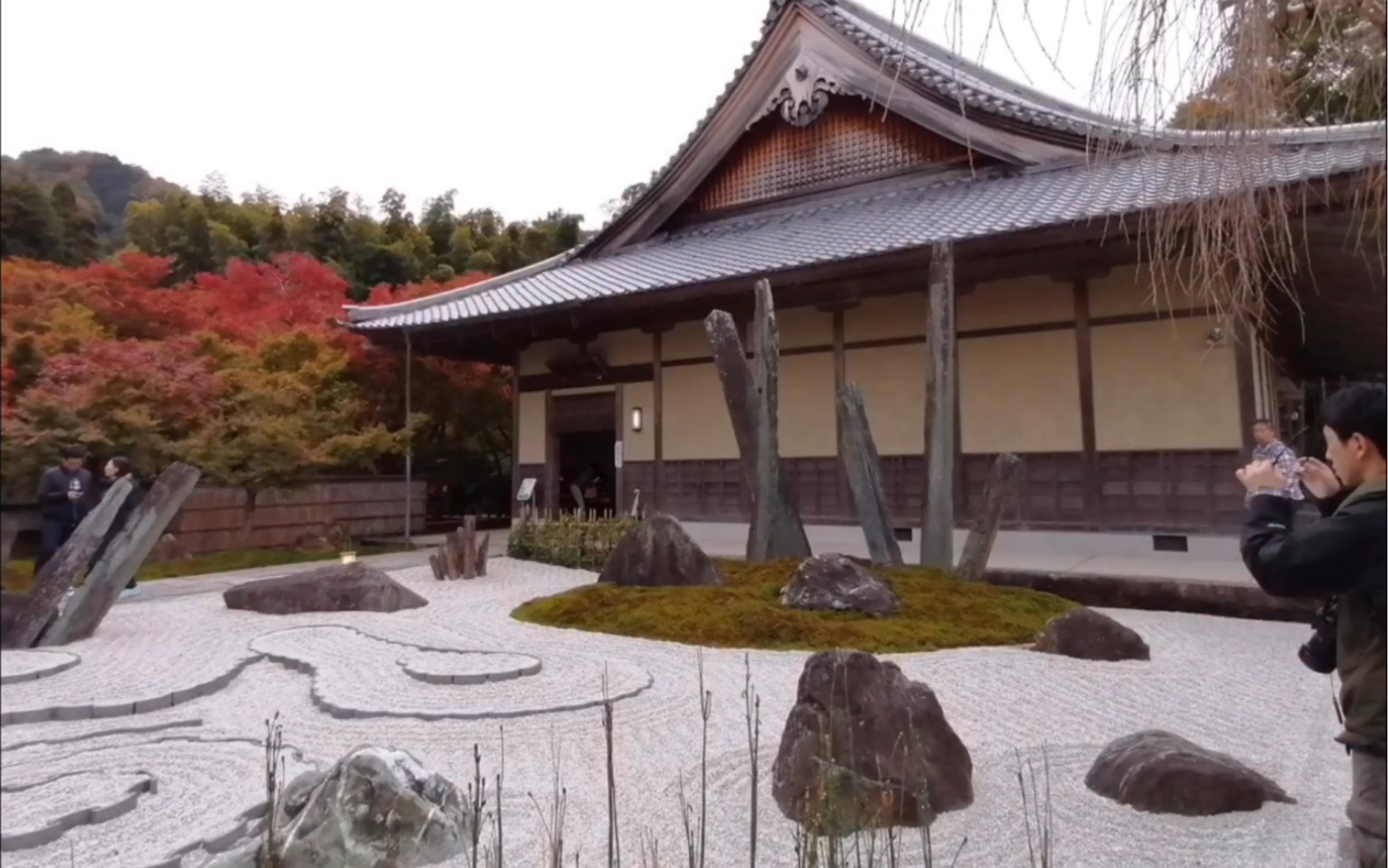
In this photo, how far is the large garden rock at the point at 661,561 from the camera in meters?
5.69

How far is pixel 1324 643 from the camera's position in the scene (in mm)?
1723

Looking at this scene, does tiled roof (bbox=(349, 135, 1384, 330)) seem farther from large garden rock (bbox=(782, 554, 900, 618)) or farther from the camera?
the camera

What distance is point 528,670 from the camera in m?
3.66

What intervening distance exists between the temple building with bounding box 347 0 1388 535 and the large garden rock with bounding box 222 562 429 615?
9.64 feet

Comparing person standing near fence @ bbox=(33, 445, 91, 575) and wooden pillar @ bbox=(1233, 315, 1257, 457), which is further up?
wooden pillar @ bbox=(1233, 315, 1257, 457)

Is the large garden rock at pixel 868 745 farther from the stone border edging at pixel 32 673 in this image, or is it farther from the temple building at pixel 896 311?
the temple building at pixel 896 311

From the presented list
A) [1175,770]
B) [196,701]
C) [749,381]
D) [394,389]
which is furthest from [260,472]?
[394,389]

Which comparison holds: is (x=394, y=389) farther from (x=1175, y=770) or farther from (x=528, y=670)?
(x=1175, y=770)

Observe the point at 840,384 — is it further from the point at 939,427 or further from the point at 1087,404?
the point at 939,427

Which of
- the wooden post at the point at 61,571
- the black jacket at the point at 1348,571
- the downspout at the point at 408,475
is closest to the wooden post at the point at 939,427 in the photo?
the downspout at the point at 408,475

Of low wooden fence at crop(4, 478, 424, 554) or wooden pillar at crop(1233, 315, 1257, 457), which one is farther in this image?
wooden pillar at crop(1233, 315, 1257, 457)

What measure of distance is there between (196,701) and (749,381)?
4367 millimetres

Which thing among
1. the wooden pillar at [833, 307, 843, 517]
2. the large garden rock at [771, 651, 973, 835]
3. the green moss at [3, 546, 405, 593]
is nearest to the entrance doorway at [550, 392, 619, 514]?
the wooden pillar at [833, 307, 843, 517]

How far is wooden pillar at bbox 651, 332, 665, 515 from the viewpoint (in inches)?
387
